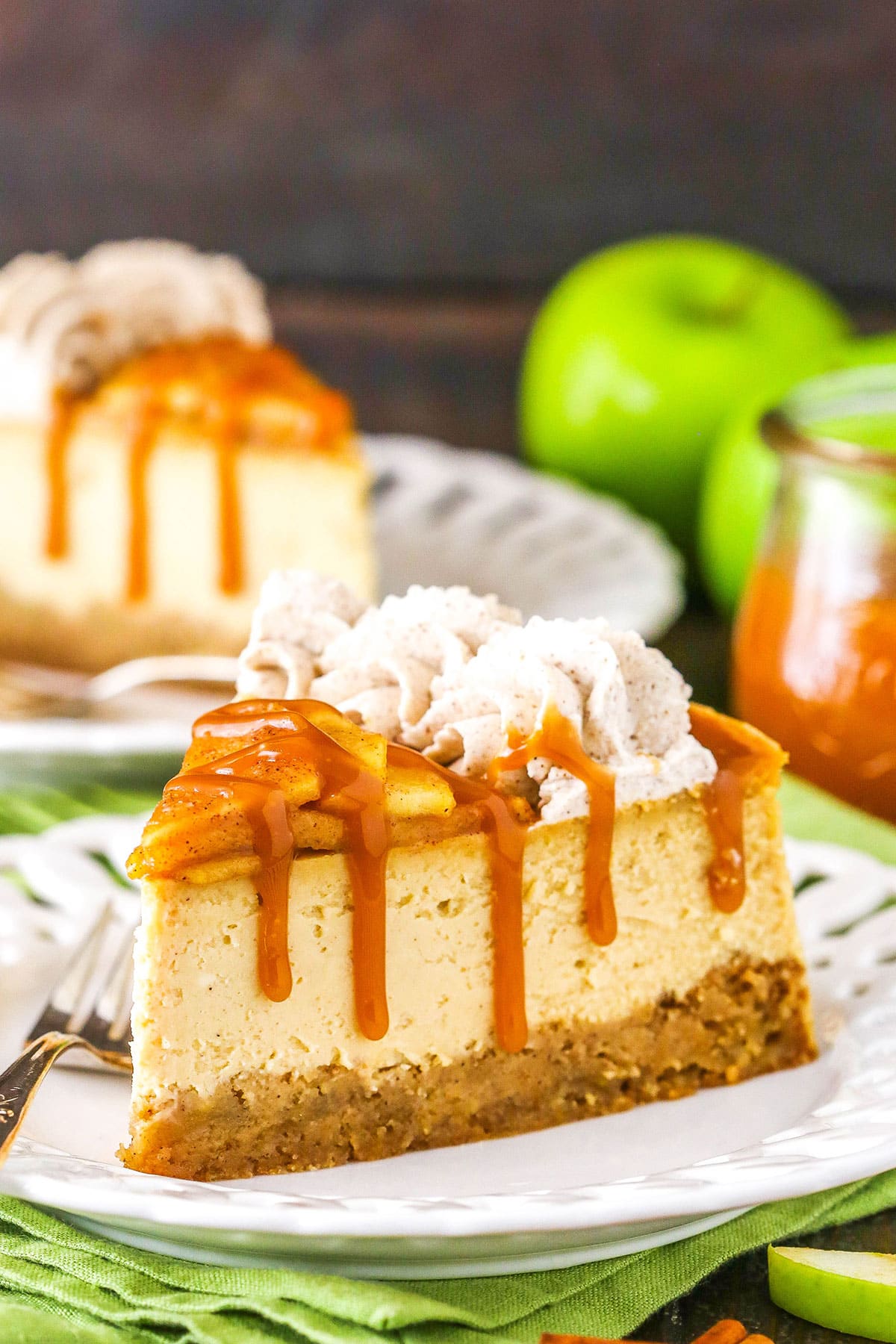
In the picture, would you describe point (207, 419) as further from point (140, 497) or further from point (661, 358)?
point (661, 358)

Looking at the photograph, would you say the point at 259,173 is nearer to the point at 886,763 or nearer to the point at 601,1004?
the point at 886,763

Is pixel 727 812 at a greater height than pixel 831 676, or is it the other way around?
pixel 727 812

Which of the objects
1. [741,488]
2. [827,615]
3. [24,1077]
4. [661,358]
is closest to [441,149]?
[661,358]

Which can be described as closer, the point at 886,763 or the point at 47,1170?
the point at 47,1170

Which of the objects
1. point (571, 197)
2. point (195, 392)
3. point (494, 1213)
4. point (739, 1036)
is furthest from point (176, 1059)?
point (571, 197)

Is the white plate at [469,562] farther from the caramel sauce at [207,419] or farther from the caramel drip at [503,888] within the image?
the caramel drip at [503,888]
